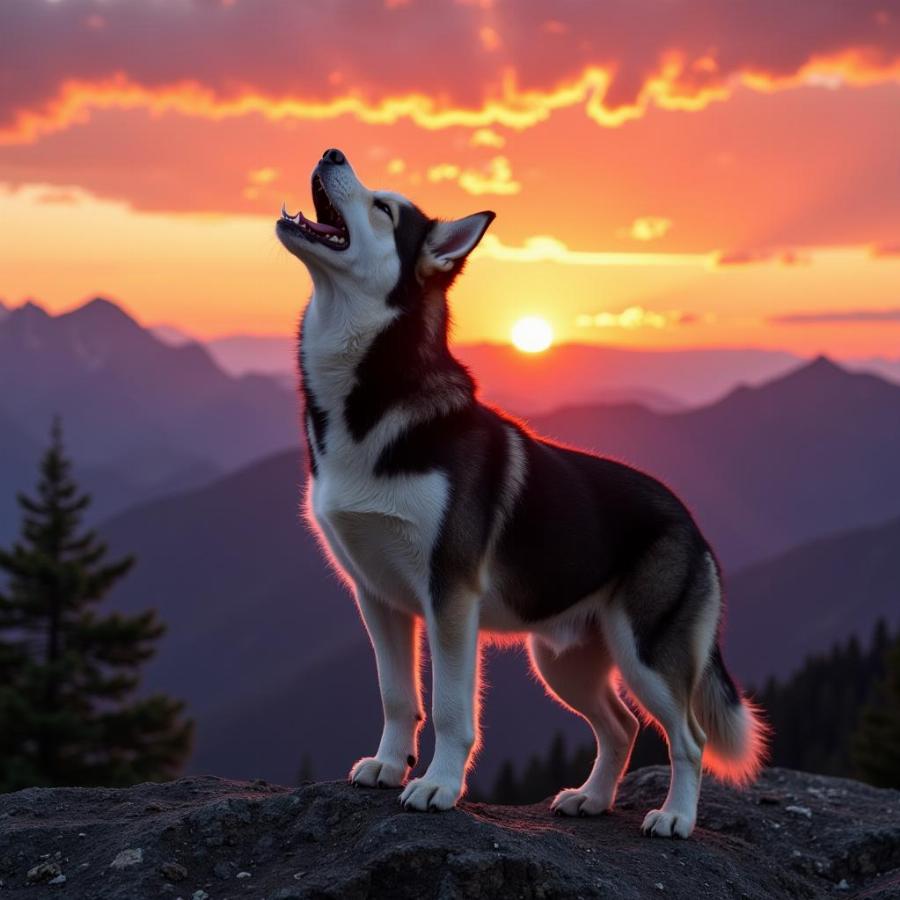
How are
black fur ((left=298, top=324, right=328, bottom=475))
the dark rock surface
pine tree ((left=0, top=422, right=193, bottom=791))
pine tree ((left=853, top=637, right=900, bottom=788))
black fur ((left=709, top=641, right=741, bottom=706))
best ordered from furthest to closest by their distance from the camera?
pine tree ((left=853, top=637, right=900, bottom=788))
pine tree ((left=0, top=422, right=193, bottom=791))
black fur ((left=709, top=641, right=741, bottom=706))
black fur ((left=298, top=324, right=328, bottom=475))
the dark rock surface

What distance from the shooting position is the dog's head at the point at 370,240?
716cm

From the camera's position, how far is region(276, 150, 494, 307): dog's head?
23.5ft

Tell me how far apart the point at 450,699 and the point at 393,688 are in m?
0.83

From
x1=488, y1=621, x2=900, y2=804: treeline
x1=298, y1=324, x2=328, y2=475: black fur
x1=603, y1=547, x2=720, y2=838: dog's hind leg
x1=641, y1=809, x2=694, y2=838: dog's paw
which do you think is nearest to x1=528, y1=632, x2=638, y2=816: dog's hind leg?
x1=603, y1=547, x2=720, y2=838: dog's hind leg

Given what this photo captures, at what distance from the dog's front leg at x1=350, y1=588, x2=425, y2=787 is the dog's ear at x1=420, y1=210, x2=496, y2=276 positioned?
2269 millimetres

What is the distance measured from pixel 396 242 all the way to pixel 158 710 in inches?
1347

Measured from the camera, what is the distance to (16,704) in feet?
113

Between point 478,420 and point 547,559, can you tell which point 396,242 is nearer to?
point 478,420

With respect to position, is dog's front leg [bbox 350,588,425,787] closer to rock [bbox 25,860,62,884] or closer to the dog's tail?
rock [bbox 25,860,62,884]

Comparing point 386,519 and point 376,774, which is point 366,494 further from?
point 376,774

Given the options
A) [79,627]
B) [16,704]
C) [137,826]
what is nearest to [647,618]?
[137,826]

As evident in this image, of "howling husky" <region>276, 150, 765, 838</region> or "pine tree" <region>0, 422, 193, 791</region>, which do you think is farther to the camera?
"pine tree" <region>0, 422, 193, 791</region>

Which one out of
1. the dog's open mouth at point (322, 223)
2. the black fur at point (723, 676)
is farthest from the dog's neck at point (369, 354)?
the black fur at point (723, 676)

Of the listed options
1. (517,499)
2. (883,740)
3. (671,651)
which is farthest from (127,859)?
(883,740)
